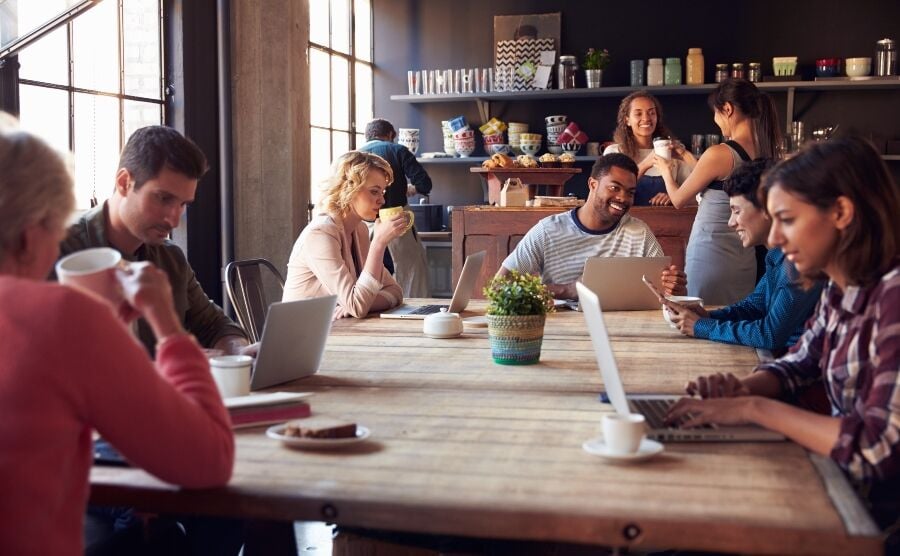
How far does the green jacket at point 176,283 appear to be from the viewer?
2609 millimetres

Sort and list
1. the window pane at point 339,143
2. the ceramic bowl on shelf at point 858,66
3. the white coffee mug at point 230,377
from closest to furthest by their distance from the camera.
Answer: the white coffee mug at point 230,377
the window pane at point 339,143
the ceramic bowl on shelf at point 858,66

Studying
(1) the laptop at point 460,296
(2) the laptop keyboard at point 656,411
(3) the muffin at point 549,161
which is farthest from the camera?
(3) the muffin at point 549,161

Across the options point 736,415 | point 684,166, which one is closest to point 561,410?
point 736,415

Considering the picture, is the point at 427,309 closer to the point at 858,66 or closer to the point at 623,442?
the point at 623,442

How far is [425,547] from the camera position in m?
2.09

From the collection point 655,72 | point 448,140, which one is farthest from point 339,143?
point 655,72

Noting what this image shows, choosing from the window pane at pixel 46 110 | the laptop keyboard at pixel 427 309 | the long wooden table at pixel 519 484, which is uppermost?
the window pane at pixel 46 110

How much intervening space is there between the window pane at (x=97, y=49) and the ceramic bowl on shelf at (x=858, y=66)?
194 inches

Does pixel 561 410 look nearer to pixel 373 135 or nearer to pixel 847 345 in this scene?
pixel 847 345

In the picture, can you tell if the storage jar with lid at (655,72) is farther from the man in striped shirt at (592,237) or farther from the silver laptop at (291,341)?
the silver laptop at (291,341)

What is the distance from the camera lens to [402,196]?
6559 mm

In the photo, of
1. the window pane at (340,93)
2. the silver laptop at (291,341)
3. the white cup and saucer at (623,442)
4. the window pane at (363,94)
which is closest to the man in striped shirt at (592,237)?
the silver laptop at (291,341)

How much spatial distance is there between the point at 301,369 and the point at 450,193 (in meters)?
5.72

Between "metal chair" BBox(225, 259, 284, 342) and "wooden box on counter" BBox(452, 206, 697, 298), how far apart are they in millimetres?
1668
